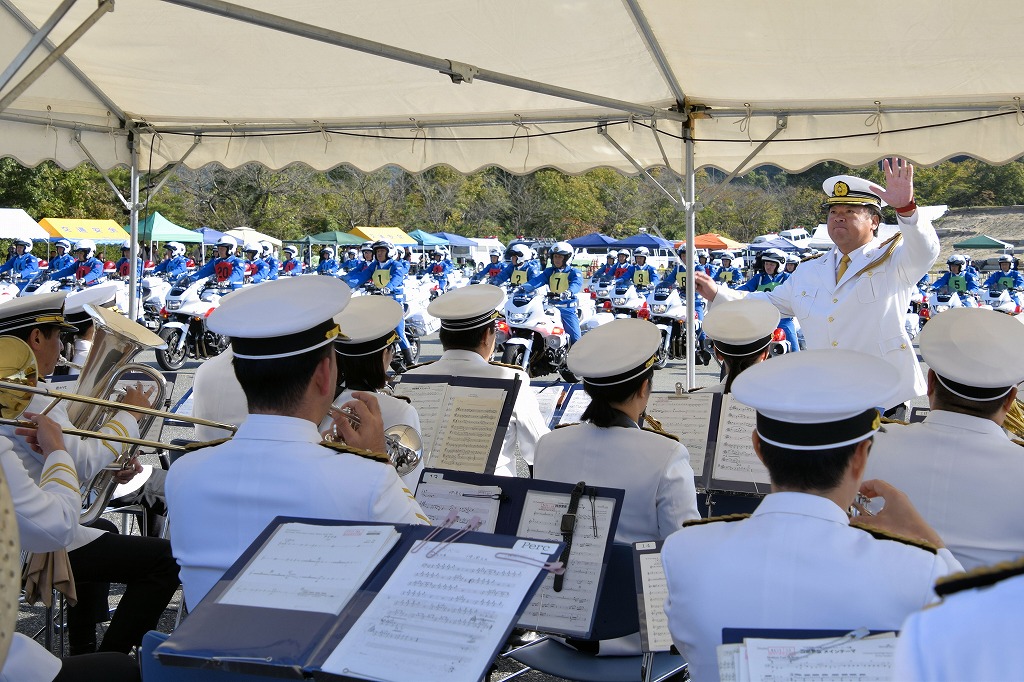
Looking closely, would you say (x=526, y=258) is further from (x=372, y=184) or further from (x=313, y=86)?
(x=372, y=184)

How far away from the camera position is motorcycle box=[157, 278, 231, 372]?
13.1 m

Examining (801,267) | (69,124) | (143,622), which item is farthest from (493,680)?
(69,124)

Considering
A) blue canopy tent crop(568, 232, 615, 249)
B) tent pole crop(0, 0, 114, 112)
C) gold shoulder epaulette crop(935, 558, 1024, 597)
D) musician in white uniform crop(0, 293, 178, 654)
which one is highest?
tent pole crop(0, 0, 114, 112)

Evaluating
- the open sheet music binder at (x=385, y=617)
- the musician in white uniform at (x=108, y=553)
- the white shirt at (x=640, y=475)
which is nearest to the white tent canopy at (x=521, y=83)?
the musician in white uniform at (x=108, y=553)

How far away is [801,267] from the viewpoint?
4.79 metres

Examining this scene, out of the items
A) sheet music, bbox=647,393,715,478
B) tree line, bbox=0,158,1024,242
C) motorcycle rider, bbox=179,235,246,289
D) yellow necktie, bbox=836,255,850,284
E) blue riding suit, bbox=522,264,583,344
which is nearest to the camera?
sheet music, bbox=647,393,715,478

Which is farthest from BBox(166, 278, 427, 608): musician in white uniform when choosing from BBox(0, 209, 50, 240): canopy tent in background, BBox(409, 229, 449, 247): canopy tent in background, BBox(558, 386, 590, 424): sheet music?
BBox(409, 229, 449, 247): canopy tent in background

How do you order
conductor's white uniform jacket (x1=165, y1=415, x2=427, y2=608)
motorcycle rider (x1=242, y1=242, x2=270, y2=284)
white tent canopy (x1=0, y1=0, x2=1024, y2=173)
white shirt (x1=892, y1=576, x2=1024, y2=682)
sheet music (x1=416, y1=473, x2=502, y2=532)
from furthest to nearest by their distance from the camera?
motorcycle rider (x1=242, y1=242, x2=270, y2=284)
white tent canopy (x1=0, y1=0, x2=1024, y2=173)
sheet music (x1=416, y1=473, x2=502, y2=532)
conductor's white uniform jacket (x1=165, y1=415, x2=427, y2=608)
white shirt (x1=892, y1=576, x2=1024, y2=682)

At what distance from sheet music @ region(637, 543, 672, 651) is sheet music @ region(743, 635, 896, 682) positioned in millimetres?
737

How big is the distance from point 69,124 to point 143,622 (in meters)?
4.04

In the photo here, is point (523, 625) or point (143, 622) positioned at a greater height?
point (523, 625)

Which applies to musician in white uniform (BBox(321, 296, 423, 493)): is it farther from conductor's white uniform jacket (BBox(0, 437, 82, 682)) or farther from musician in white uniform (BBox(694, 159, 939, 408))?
musician in white uniform (BBox(694, 159, 939, 408))

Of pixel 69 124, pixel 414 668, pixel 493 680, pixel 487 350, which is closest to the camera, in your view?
pixel 414 668

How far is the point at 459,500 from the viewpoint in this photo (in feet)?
8.53
